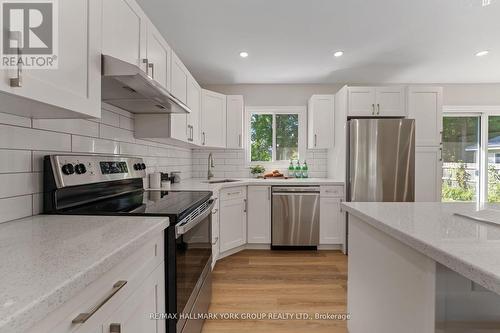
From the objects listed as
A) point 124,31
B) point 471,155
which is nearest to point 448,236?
point 124,31

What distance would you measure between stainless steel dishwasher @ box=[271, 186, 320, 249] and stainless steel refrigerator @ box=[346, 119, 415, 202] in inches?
27.6

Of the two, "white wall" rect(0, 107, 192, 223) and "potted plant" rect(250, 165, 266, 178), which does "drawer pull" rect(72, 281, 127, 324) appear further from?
"potted plant" rect(250, 165, 266, 178)

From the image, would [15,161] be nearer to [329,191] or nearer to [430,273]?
[430,273]

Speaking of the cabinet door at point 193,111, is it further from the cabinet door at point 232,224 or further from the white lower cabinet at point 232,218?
the cabinet door at point 232,224

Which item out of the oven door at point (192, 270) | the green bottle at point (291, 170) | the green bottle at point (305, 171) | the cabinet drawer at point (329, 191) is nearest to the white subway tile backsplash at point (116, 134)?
the oven door at point (192, 270)

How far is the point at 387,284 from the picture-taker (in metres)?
1.08

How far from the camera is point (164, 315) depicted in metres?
1.08

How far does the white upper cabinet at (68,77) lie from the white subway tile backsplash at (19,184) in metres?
0.26

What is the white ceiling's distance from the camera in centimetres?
208

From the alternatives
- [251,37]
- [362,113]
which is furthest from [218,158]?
[362,113]

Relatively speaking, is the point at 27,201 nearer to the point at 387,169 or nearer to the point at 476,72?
the point at 387,169

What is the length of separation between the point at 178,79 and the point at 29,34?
152 centimetres

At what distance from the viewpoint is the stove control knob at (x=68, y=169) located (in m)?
1.19

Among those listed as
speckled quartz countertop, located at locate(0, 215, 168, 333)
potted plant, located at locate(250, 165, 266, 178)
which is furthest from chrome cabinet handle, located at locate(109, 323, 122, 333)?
potted plant, located at locate(250, 165, 266, 178)
